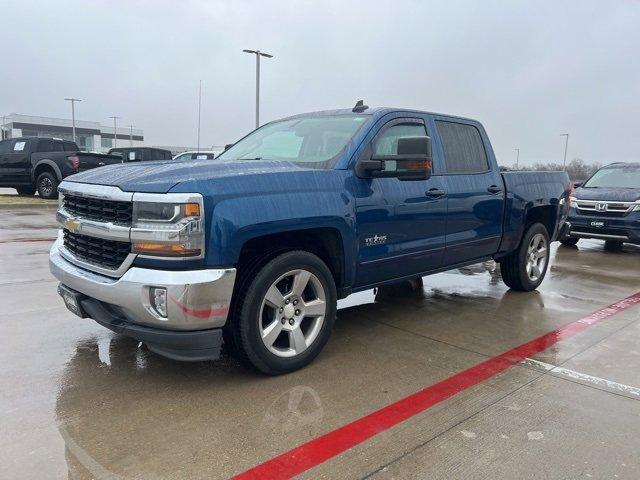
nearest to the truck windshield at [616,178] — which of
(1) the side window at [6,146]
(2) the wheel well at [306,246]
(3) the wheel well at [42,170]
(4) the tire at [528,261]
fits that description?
(4) the tire at [528,261]

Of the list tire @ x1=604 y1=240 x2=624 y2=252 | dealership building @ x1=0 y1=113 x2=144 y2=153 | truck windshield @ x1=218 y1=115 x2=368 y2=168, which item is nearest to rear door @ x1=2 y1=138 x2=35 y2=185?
truck windshield @ x1=218 y1=115 x2=368 y2=168

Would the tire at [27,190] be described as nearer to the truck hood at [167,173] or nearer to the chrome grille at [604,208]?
the truck hood at [167,173]

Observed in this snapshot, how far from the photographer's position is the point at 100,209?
11.0ft

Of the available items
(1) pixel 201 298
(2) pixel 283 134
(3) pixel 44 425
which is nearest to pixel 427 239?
(2) pixel 283 134

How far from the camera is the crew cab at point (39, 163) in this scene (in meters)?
15.0

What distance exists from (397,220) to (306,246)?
2.80 ft

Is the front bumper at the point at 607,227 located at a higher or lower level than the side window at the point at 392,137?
lower

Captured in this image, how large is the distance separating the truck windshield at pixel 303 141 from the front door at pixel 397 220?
277 mm

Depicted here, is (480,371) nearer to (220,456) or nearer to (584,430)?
(584,430)

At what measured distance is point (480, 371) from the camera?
3.78 metres

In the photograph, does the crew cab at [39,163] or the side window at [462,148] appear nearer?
the side window at [462,148]

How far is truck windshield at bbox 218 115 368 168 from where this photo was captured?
13.6ft

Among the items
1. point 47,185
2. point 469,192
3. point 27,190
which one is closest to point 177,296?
point 469,192

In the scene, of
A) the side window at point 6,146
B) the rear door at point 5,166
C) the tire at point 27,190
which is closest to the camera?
the rear door at point 5,166
